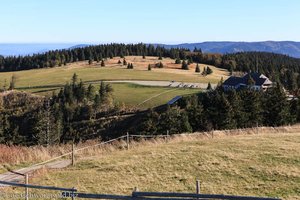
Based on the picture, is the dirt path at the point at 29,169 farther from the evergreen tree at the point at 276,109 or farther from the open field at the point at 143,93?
the open field at the point at 143,93

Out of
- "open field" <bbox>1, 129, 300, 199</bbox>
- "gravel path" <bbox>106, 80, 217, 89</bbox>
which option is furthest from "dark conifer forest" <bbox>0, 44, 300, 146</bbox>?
"open field" <bbox>1, 129, 300, 199</bbox>

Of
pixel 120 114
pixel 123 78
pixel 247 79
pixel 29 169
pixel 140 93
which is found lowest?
pixel 120 114

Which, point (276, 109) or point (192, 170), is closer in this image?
point (192, 170)

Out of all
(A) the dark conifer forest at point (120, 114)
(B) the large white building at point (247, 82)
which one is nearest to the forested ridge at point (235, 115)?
(A) the dark conifer forest at point (120, 114)

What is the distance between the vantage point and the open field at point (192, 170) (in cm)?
1619

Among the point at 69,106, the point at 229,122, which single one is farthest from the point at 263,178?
the point at 69,106

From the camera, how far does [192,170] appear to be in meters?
19.1

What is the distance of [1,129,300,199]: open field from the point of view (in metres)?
16.2

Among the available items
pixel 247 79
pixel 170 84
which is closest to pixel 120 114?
pixel 170 84

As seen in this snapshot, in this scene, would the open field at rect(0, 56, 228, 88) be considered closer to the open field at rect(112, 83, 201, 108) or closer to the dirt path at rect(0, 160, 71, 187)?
the open field at rect(112, 83, 201, 108)

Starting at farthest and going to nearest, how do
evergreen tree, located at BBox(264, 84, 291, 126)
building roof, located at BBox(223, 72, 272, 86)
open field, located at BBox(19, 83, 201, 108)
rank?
building roof, located at BBox(223, 72, 272, 86), open field, located at BBox(19, 83, 201, 108), evergreen tree, located at BBox(264, 84, 291, 126)

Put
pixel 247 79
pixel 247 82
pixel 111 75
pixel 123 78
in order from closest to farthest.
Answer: pixel 247 82, pixel 247 79, pixel 123 78, pixel 111 75

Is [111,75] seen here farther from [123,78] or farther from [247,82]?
[247,82]

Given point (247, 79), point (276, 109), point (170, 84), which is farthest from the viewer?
point (170, 84)
